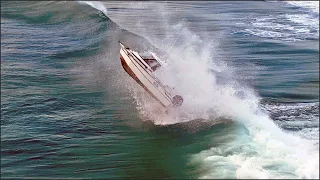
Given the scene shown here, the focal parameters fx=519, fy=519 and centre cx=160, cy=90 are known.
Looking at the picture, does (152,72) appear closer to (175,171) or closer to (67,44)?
(175,171)

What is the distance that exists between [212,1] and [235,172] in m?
42.3

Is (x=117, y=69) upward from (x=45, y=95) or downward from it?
upward

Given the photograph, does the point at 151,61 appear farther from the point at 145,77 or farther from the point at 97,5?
the point at 97,5

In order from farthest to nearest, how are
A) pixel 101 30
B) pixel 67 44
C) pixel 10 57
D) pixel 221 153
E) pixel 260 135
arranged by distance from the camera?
1. pixel 101 30
2. pixel 67 44
3. pixel 10 57
4. pixel 260 135
5. pixel 221 153

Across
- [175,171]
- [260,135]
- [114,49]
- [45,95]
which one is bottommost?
[175,171]

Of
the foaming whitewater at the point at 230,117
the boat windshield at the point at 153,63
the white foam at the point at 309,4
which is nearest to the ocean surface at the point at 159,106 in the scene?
the foaming whitewater at the point at 230,117

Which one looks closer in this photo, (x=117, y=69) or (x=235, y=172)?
(x=235, y=172)

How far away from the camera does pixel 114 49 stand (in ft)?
130

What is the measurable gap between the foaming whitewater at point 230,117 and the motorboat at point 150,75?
0.55 meters

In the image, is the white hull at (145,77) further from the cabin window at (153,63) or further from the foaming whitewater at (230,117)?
the foaming whitewater at (230,117)

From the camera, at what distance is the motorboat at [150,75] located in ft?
85.0

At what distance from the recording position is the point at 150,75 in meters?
26.3

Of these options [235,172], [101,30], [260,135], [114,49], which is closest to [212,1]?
[101,30]

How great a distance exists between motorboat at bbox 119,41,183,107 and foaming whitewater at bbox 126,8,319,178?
0.55m
